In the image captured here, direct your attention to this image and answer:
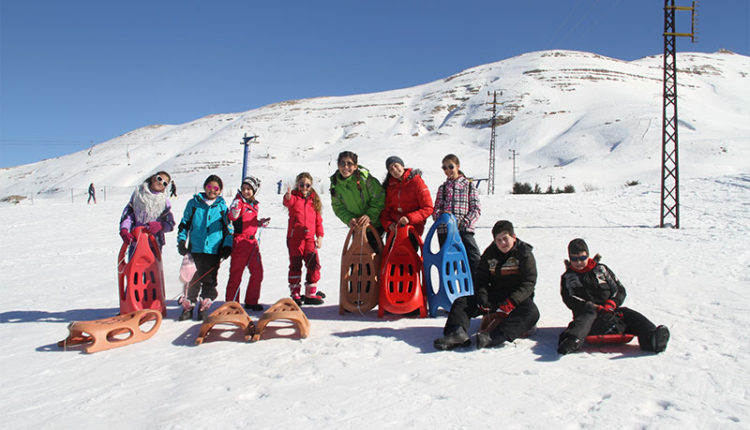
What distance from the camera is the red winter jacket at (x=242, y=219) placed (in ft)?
16.3

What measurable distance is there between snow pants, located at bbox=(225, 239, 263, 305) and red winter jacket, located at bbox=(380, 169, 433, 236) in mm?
1573

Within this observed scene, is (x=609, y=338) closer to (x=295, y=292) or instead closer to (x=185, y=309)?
(x=295, y=292)

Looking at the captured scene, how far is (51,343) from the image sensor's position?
4.03 meters

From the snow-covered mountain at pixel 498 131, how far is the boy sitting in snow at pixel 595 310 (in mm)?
29075

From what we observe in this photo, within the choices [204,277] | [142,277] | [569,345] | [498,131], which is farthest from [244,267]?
[498,131]

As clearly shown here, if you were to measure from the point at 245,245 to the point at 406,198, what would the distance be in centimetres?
195

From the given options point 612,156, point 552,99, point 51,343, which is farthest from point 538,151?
point 51,343

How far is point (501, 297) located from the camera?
415 centimetres

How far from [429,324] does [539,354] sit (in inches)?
50.1

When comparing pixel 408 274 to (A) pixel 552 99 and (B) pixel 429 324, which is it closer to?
(B) pixel 429 324

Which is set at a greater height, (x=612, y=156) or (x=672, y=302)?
(x=612, y=156)

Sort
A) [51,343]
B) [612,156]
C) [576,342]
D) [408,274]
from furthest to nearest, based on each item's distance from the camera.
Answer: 1. [612,156]
2. [408,274]
3. [51,343]
4. [576,342]

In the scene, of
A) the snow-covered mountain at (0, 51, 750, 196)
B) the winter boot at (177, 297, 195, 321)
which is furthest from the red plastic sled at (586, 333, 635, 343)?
the snow-covered mountain at (0, 51, 750, 196)

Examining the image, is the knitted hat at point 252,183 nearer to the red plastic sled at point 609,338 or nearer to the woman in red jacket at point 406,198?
the woman in red jacket at point 406,198
